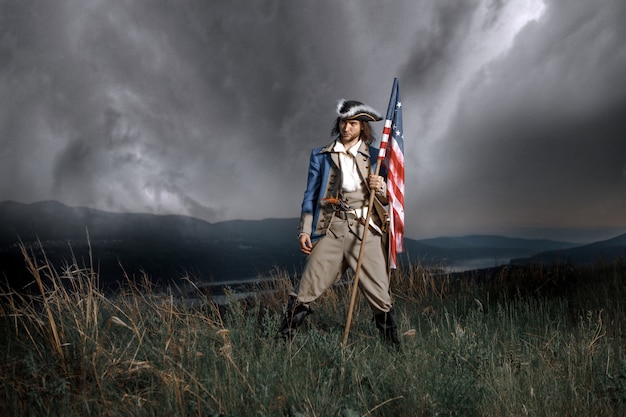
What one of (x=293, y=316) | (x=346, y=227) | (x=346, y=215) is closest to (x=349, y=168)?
(x=346, y=215)

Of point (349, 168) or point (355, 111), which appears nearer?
point (355, 111)

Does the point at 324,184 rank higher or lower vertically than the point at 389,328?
higher

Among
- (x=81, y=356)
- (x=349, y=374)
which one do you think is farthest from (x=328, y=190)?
(x=81, y=356)

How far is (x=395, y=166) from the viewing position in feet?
16.5

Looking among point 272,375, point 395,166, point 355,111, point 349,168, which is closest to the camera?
point 272,375

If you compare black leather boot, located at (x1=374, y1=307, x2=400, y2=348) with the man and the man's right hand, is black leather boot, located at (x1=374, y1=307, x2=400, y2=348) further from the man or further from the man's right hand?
the man's right hand

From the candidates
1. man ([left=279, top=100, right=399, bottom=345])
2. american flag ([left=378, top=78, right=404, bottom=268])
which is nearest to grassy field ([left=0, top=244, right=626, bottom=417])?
man ([left=279, top=100, right=399, bottom=345])

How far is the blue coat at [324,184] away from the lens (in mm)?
4906

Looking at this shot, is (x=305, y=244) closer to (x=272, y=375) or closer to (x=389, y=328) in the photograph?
(x=389, y=328)

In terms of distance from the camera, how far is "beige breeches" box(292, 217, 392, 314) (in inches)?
188

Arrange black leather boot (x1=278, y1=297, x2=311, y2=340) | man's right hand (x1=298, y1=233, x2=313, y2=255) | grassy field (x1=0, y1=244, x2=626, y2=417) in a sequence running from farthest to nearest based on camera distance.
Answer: man's right hand (x1=298, y1=233, x2=313, y2=255) → black leather boot (x1=278, y1=297, x2=311, y2=340) → grassy field (x1=0, y1=244, x2=626, y2=417)

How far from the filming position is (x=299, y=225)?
4992 mm

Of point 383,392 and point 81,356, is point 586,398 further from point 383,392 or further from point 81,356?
point 81,356

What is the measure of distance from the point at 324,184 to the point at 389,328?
136 centimetres
